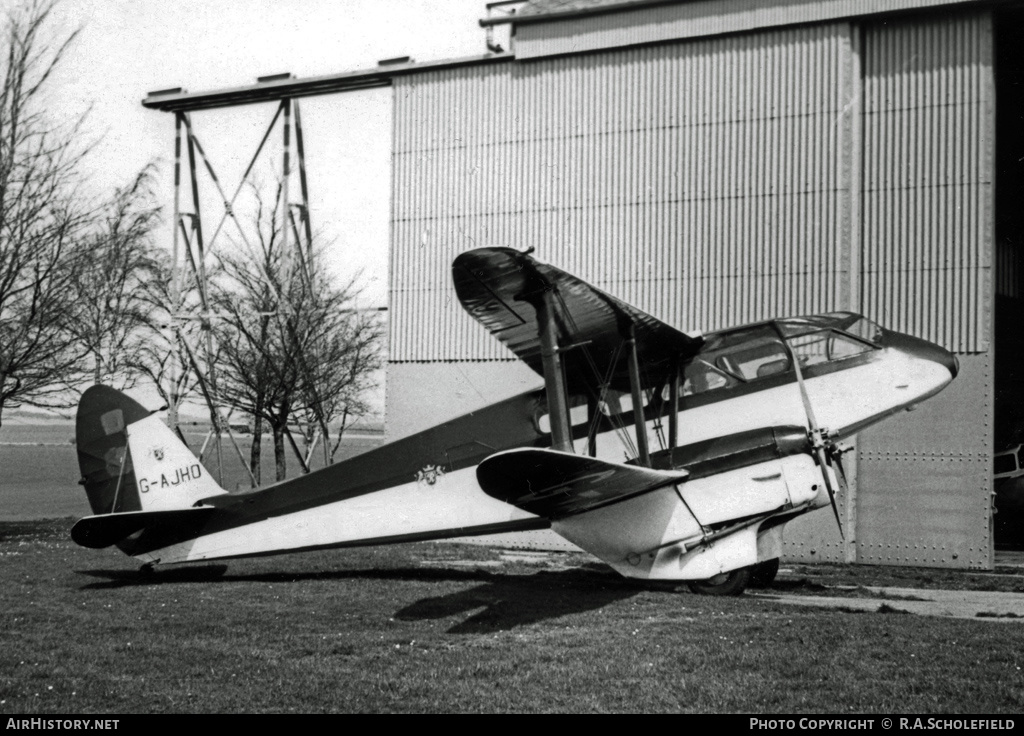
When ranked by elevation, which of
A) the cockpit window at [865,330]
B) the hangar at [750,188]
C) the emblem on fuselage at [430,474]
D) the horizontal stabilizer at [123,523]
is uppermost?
the hangar at [750,188]

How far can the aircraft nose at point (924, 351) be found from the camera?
416 inches

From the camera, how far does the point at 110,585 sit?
11.0 metres

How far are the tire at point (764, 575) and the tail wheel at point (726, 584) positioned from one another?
2.51ft

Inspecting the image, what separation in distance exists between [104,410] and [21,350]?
578cm

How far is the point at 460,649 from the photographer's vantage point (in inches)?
304

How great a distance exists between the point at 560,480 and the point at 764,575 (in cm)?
384

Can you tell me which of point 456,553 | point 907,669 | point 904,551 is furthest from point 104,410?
point 904,551

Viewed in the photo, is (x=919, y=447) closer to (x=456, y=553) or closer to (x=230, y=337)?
(x=456, y=553)

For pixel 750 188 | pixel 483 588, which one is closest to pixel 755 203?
pixel 750 188

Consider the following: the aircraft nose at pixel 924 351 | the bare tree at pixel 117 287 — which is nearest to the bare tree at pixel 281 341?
the bare tree at pixel 117 287

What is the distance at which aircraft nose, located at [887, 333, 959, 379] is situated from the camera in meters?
10.6

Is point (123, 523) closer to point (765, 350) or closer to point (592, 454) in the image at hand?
point (592, 454)

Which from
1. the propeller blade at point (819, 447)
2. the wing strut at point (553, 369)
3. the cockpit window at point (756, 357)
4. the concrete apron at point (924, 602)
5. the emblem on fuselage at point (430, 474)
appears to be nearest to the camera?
the wing strut at point (553, 369)

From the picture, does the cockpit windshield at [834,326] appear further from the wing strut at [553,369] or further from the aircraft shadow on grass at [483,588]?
the aircraft shadow on grass at [483,588]
